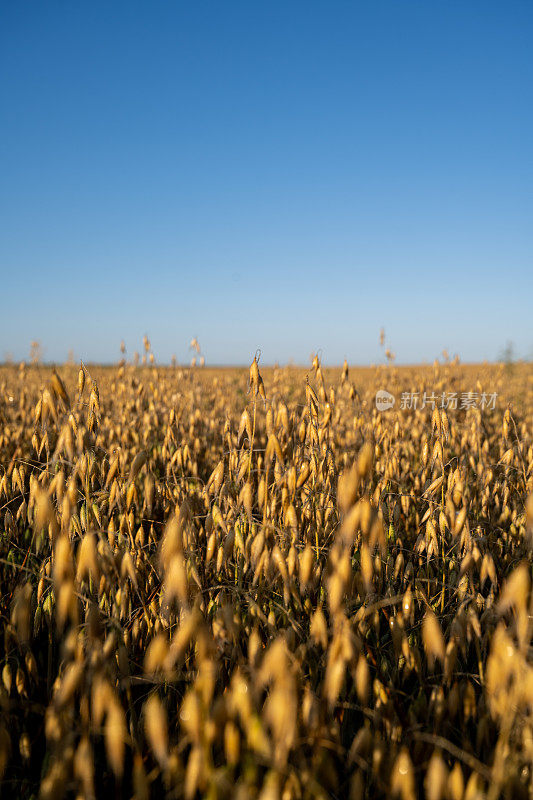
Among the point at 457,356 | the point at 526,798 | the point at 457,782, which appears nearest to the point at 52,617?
the point at 457,782

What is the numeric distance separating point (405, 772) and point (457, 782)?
4.6 inches

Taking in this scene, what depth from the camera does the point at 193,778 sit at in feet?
2.54

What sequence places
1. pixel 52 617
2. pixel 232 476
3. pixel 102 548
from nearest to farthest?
pixel 102 548 < pixel 52 617 < pixel 232 476

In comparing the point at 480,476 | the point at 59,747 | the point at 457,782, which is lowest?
the point at 457,782

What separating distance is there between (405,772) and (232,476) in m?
1.56

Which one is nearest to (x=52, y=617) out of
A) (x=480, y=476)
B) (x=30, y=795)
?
(x=30, y=795)

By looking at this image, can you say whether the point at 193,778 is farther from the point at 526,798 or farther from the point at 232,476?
the point at 232,476

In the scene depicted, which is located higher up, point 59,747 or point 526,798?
point 59,747

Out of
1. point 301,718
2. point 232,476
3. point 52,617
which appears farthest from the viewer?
point 232,476

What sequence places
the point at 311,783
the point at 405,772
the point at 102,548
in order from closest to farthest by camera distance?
the point at 311,783
the point at 405,772
the point at 102,548

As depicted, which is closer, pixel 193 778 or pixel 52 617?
pixel 193 778

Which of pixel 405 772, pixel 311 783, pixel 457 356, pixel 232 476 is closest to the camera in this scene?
pixel 311 783

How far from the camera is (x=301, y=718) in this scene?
110 cm

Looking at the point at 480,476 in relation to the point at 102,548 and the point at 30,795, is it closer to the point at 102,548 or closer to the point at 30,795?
the point at 102,548
